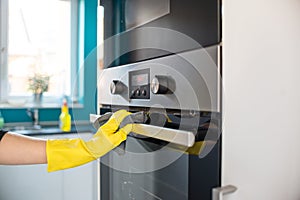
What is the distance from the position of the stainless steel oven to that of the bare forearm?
25 cm

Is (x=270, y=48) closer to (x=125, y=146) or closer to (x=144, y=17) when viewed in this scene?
(x=144, y=17)

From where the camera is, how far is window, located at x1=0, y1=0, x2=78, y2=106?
8.62 ft

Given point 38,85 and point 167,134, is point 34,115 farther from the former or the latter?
point 167,134

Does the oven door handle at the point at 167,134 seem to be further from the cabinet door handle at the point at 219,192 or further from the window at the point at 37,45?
the window at the point at 37,45

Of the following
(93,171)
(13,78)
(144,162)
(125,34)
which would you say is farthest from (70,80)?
(144,162)

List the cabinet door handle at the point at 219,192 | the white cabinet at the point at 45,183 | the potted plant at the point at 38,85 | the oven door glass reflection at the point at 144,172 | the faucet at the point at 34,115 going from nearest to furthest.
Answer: the cabinet door handle at the point at 219,192 → the oven door glass reflection at the point at 144,172 → the white cabinet at the point at 45,183 → the faucet at the point at 34,115 → the potted plant at the point at 38,85

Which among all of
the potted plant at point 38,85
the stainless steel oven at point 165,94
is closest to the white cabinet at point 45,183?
the potted plant at point 38,85

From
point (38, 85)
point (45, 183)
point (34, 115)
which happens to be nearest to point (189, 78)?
point (45, 183)

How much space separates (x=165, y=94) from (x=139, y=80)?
0.15 m

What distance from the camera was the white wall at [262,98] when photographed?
2.21 feet

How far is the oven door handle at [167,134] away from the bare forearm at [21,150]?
0.89 feet

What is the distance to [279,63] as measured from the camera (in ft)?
2.51

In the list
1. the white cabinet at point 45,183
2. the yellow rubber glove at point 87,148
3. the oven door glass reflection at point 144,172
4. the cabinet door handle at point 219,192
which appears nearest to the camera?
the cabinet door handle at point 219,192

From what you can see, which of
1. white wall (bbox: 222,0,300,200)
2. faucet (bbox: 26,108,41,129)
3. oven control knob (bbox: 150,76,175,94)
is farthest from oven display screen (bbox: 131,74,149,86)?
faucet (bbox: 26,108,41,129)
